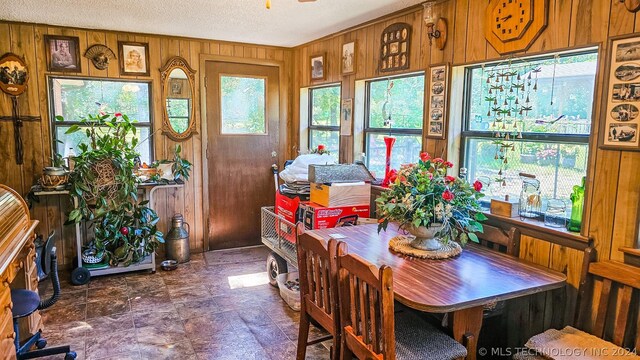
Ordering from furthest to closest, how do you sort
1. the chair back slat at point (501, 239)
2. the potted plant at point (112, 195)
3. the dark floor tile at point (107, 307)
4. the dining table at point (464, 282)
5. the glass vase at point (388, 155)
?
the potted plant at point (112, 195), the glass vase at point (388, 155), the dark floor tile at point (107, 307), the chair back slat at point (501, 239), the dining table at point (464, 282)

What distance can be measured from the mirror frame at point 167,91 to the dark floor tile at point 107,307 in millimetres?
1685

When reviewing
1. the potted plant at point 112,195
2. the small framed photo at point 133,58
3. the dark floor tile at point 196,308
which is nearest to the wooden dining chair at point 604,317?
the dark floor tile at point 196,308

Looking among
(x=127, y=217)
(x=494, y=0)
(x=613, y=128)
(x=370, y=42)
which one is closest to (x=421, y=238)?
(x=613, y=128)

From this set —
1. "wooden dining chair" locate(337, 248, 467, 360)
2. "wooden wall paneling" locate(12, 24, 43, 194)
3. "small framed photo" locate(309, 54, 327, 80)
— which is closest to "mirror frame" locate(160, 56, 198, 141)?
"wooden wall paneling" locate(12, 24, 43, 194)

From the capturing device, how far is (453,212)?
2.15 meters

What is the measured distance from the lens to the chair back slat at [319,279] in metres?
1.94

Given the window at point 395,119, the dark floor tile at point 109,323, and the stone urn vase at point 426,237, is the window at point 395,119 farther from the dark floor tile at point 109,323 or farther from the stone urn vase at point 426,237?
the dark floor tile at point 109,323

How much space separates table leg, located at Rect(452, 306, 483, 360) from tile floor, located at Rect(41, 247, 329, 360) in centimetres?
102

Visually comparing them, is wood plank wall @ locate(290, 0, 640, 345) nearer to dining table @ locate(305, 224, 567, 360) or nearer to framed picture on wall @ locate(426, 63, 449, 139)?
framed picture on wall @ locate(426, 63, 449, 139)

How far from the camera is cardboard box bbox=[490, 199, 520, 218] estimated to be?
2.34m

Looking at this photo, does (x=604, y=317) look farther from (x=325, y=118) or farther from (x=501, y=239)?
(x=325, y=118)

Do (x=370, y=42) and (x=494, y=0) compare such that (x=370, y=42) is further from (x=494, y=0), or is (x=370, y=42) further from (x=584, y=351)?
(x=584, y=351)

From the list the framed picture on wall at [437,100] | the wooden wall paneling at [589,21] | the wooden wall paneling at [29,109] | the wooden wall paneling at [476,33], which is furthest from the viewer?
the wooden wall paneling at [29,109]

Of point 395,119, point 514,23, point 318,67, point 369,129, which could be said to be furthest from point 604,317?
point 318,67
